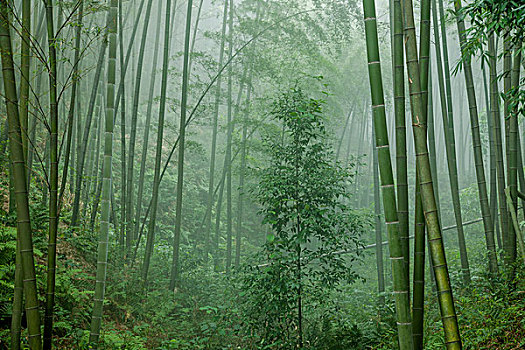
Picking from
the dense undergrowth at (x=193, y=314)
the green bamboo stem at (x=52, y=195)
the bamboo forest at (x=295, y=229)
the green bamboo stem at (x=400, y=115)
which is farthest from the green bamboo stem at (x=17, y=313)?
the green bamboo stem at (x=400, y=115)

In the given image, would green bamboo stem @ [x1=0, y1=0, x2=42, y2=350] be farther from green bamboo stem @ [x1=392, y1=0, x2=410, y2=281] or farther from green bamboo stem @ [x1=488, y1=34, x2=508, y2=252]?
green bamboo stem @ [x1=488, y1=34, x2=508, y2=252]

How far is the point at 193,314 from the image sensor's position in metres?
4.46

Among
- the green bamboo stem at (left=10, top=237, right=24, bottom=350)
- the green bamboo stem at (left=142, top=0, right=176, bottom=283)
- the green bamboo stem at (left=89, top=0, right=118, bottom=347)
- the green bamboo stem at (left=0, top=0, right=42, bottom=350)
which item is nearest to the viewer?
the green bamboo stem at (left=0, top=0, right=42, bottom=350)

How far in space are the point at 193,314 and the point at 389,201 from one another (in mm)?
3572

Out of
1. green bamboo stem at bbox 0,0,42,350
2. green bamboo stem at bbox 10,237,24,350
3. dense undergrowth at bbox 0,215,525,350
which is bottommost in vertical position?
dense undergrowth at bbox 0,215,525,350

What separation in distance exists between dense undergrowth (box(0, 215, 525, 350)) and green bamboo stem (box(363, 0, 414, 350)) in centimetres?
128

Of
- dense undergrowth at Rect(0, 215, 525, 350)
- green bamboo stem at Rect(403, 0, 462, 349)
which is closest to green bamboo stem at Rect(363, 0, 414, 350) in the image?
green bamboo stem at Rect(403, 0, 462, 349)

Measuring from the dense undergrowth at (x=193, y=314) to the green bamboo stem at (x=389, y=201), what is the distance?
128cm

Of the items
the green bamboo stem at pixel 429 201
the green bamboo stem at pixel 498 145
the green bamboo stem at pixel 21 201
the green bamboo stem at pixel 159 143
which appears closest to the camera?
the green bamboo stem at pixel 429 201

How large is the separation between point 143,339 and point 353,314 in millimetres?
2089

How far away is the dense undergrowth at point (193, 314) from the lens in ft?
8.61

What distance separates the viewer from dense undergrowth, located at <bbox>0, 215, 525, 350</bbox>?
8.61 feet

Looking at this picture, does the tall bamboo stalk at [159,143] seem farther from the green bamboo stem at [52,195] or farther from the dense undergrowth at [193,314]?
the green bamboo stem at [52,195]

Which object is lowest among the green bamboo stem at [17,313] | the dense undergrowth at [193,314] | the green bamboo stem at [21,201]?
the dense undergrowth at [193,314]
